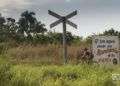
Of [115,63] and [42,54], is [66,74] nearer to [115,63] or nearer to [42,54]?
A: [115,63]

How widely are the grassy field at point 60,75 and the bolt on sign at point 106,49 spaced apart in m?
0.76

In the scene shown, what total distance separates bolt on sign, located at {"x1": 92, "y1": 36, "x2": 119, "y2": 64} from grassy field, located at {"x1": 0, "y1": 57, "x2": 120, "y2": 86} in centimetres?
76

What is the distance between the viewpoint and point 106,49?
19.0 meters

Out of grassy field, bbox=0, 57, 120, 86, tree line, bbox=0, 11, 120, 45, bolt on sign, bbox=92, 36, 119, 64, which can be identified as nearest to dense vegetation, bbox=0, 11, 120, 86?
grassy field, bbox=0, 57, 120, 86

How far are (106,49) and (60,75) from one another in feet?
13.7

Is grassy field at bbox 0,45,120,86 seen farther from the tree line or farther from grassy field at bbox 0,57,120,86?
the tree line

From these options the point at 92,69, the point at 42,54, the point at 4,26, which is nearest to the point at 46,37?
the point at 4,26

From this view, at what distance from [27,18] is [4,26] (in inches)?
155

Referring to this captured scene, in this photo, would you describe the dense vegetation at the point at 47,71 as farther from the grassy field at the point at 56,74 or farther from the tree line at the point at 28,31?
the tree line at the point at 28,31

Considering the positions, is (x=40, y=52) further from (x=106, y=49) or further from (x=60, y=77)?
(x=60, y=77)

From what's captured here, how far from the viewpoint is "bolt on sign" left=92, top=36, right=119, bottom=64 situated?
61.7 ft

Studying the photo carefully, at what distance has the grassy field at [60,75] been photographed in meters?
10.1

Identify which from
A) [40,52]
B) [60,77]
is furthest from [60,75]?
[40,52]

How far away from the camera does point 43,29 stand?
55562 millimetres
